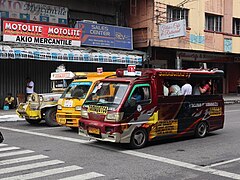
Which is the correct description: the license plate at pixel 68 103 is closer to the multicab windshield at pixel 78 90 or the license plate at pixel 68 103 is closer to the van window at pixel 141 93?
the multicab windshield at pixel 78 90

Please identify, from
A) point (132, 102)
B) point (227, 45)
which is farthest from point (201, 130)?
point (227, 45)

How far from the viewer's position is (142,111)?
31.1 feet

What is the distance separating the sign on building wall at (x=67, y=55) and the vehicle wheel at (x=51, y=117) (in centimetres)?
519

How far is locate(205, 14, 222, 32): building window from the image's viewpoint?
29.5 metres

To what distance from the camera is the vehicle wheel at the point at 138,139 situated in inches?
366

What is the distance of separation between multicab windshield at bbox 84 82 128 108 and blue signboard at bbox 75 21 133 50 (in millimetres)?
12500

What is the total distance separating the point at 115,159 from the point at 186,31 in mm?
20207

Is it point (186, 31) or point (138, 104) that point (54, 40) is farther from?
point (138, 104)

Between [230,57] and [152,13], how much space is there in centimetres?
1278

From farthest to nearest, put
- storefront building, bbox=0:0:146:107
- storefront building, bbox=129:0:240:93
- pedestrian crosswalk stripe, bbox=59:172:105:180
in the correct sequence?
storefront building, bbox=129:0:240:93 → storefront building, bbox=0:0:146:107 → pedestrian crosswalk stripe, bbox=59:172:105:180

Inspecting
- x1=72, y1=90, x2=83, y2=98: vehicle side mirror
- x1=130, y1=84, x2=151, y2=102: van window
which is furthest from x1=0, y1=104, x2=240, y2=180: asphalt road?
x1=72, y1=90, x2=83, y2=98: vehicle side mirror

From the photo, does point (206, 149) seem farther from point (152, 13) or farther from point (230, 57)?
point (230, 57)

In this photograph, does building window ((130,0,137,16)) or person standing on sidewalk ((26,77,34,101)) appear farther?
building window ((130,0,137,16))

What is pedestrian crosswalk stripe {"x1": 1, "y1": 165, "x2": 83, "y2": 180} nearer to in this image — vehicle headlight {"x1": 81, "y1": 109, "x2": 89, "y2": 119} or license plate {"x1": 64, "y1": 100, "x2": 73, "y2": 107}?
vehicle headlight {"x1": 81, "y1": 109, "x2": 89, "y2": 119}
